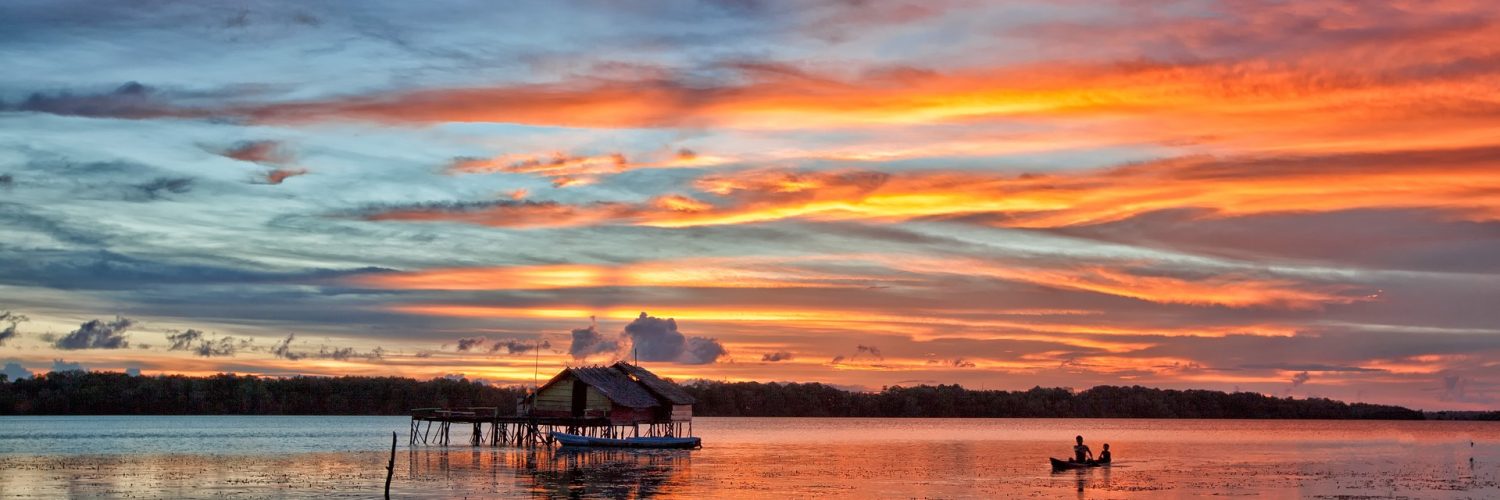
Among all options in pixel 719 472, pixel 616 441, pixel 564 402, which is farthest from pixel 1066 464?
pixel 564 402

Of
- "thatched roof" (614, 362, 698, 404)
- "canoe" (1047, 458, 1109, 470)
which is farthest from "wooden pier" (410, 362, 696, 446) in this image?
"canoe" (1047, 458, 1109, 470)

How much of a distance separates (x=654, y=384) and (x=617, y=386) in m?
4.16

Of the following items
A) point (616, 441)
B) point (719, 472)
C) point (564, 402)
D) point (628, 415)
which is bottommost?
point (719, 472)

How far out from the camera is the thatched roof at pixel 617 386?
9350 cm

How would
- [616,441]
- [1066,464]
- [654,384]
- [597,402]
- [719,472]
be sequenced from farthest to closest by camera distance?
[654,384] → [597,402] → [616,441] → [1066,464] → [719,472]

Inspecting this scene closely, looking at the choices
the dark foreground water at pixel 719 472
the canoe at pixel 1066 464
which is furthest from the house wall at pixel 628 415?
the canoe at pixel 1066 464

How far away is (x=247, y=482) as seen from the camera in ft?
202

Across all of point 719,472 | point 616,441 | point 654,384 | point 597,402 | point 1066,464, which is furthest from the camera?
point 654,384

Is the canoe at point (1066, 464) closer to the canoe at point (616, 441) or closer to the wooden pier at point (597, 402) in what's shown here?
the canoe at point (616, 441)

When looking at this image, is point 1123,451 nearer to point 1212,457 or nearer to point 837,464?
point 1212,457

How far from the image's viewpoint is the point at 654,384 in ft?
326

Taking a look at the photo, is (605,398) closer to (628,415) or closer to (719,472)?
(628,415)

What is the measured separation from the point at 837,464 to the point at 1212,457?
31.5 metres

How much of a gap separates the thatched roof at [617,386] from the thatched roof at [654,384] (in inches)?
16.4
